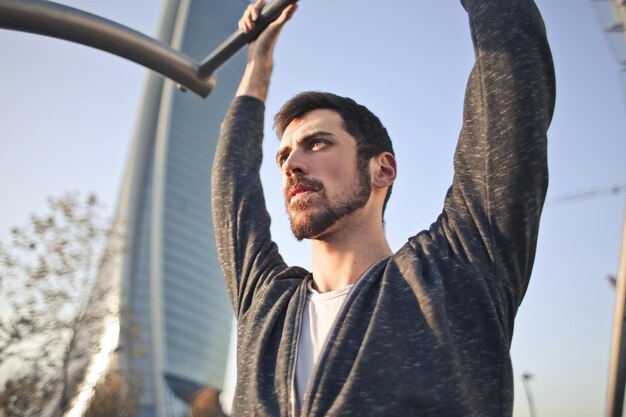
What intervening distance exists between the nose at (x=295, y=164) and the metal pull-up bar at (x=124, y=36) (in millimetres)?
532

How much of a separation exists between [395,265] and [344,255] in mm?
254

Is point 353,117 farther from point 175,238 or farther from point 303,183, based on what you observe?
point 175,238

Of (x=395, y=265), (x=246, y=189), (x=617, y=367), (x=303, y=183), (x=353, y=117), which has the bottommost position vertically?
(x=617, y=367)

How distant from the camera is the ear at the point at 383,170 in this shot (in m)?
2.25

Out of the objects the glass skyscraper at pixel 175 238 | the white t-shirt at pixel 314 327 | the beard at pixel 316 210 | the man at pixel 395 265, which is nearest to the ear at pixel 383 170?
the man at pixel 395 265

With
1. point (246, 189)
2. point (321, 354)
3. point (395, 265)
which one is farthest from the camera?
point (246, 189)

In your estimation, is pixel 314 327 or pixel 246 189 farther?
pixel 246 189

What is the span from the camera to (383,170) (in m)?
2.30

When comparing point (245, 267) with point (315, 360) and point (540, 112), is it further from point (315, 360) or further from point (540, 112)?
point (540, 112)

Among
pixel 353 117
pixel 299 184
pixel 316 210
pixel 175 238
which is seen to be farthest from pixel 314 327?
pixel 175 238

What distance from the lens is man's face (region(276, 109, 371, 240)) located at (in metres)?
2.02

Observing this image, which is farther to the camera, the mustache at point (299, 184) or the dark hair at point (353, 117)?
the dark hair at point (353, 117)

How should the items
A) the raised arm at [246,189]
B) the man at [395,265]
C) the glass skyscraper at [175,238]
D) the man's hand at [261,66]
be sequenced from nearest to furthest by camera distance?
1. the man at [395,265]
2. the raised arm at [246,189]
3. the man's hand at [261,66]
4. the glass skyscraper at [175,238]

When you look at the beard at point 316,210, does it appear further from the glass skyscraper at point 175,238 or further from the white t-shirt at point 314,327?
the glass skyscraper at point 175,238
